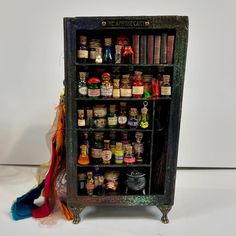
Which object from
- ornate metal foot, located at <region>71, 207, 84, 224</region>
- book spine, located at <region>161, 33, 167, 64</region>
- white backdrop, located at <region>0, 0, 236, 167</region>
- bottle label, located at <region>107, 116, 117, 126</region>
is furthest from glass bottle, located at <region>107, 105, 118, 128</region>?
white backdrop, located at <region>0, 0, 236, 167</region>

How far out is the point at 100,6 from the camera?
2.35m

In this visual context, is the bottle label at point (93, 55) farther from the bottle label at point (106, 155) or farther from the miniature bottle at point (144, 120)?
the bottle label at point (106, 155)

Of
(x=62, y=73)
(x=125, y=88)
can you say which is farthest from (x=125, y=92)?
(x=62, y=73)

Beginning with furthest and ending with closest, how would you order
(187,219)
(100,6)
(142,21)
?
(100,6), (187,219), (142,21)

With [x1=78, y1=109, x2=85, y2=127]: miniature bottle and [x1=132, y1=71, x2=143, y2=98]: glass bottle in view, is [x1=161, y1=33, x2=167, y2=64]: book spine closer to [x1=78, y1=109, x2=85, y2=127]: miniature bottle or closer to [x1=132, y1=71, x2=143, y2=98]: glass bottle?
[x1=132, y1=71, x2=143, y2=98]: glass bottle

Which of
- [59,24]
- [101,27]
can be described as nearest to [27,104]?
[59,24]

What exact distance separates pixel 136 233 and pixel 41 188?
575 millimetres

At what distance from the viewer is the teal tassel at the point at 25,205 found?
1922mm

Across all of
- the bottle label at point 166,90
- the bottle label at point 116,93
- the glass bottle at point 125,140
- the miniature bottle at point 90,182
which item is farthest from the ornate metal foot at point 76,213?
the bottle label at point 166,90

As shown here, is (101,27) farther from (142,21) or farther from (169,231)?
(169,231)

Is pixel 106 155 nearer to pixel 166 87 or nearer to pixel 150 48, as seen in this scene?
pixel 166 87

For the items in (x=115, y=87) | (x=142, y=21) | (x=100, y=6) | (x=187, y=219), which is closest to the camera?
(x=142, y=21)

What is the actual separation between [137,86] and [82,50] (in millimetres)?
305

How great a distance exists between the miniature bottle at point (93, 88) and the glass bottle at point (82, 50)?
0.10 metres
